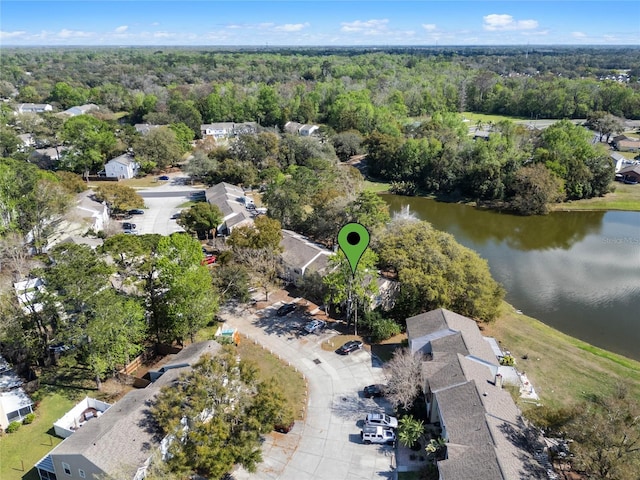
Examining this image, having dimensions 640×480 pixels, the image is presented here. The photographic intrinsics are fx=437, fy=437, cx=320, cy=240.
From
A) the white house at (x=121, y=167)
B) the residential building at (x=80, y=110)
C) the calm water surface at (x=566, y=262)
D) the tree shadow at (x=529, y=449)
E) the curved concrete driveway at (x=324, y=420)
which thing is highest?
the residential building at (x=80, y=110)

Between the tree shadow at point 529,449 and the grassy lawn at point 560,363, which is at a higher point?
the tree shadow at point 529,449

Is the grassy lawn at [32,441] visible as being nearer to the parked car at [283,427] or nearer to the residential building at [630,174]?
the parked car at [283,427]

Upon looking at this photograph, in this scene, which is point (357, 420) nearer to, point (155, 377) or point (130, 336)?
point (155, 377)

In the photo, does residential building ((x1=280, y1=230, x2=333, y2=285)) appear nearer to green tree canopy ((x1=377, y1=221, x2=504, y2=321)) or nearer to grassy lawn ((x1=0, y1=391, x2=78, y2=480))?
green tree canopy ((x1=377, y1=221, x2=504, y2=321))

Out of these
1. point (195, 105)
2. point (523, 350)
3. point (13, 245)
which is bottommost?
point (523, 350)

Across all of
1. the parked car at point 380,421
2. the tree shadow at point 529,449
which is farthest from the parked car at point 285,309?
the tree shadow at point 529,449

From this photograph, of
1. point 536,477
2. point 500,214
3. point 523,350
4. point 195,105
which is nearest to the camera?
point 536,477

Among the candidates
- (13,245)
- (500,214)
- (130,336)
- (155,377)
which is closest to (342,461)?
(155,377)

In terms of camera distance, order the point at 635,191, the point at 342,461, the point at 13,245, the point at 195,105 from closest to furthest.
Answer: the point at 342,461
the point at 13,245
the point at 635,191
the point at 195,105
